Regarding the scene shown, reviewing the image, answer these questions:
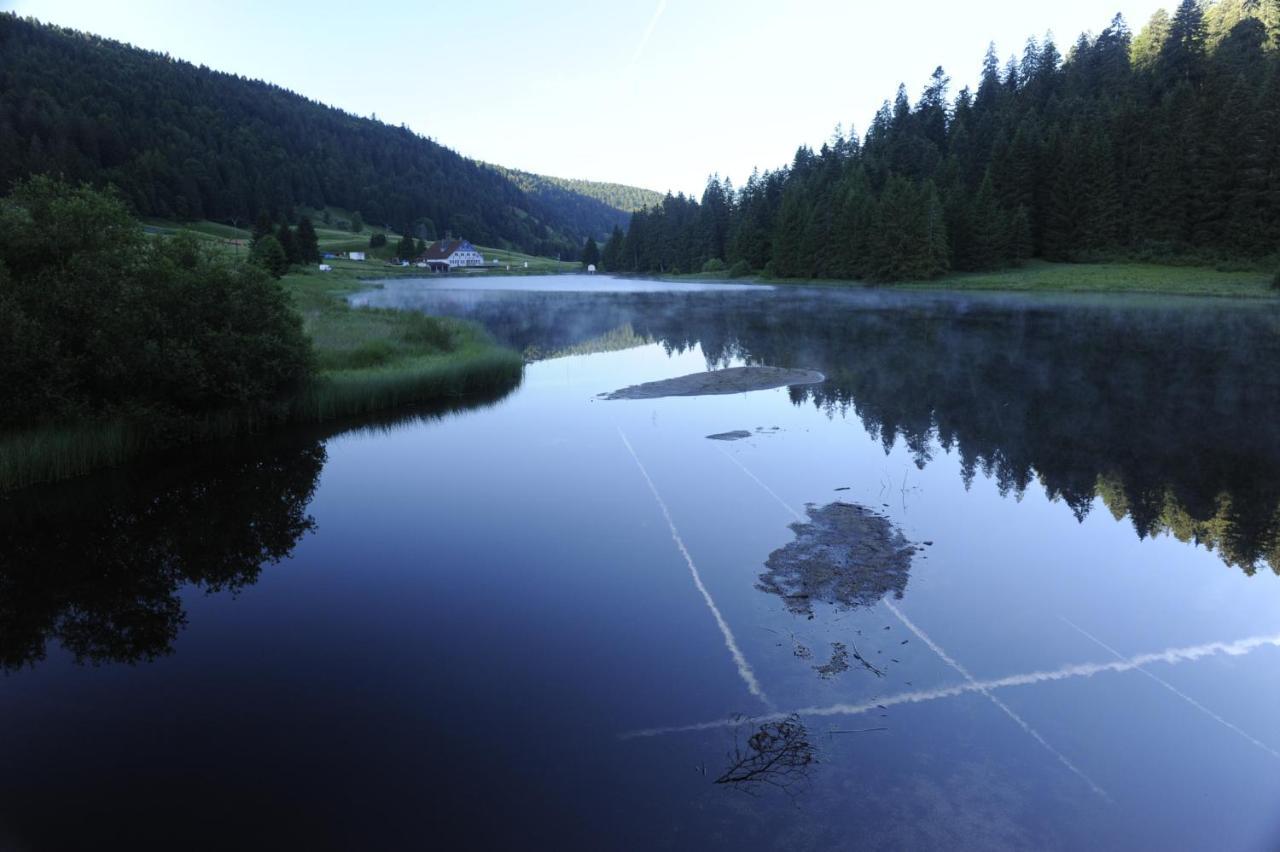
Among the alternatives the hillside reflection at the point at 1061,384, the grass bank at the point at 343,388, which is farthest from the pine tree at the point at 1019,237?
the grass bank at the point at 343,388

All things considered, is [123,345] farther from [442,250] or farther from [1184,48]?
[442,250]

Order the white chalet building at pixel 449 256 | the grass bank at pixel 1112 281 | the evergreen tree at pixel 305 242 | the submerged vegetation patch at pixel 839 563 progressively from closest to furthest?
the submerged vegetation patch at pixel 839 563 < the grass bank at pixel 1112 281 < the evergreen tree at pixel 305 242 < the white chalet building at pixel 449 256

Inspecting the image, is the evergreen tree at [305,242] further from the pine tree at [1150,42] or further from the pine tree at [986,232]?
the pine tree at [1150,42]

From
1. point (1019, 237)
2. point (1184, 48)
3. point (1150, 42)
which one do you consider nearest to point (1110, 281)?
point (1019, 237)

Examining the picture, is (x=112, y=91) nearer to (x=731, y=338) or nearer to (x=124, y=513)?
(x=731, y=338)

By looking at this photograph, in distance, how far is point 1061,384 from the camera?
31.6 m

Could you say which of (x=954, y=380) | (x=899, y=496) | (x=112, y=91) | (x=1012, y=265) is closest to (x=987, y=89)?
(x=1012, y=265)

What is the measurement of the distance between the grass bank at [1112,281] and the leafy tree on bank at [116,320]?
8208 centimetres

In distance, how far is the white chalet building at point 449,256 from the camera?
595ft

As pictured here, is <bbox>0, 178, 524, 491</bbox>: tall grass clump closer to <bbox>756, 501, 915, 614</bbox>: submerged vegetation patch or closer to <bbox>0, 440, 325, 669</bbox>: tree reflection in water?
<bbox>0, 440, 325, 669</bbox>: tree reflection in water

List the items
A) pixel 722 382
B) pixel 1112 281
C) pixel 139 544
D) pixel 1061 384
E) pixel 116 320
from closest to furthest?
pixel 139 544 < pixel 116 320 < pixel 1061 384 < pixel 722 382 < pixel 1112 281

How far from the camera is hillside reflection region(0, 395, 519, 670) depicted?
1180cm

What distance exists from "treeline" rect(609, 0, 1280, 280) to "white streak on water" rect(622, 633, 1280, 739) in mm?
89013

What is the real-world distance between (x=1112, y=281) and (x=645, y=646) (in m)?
87.2
